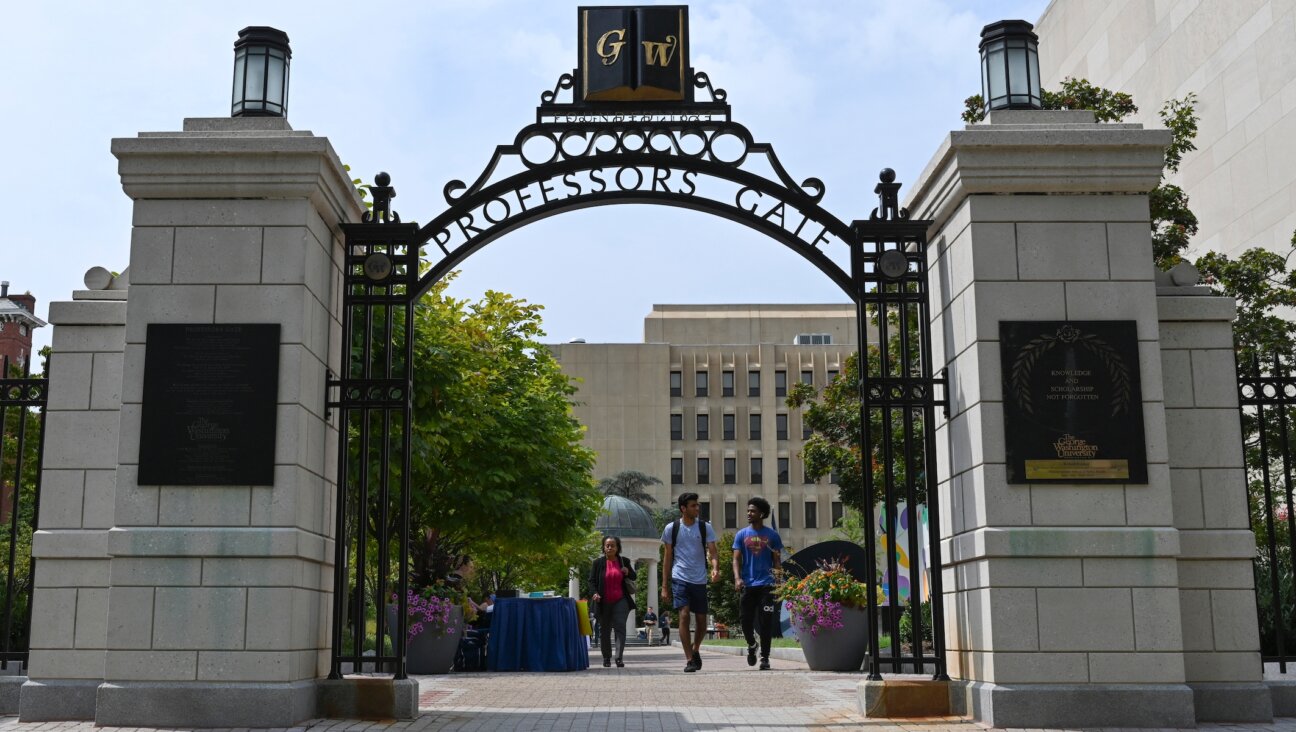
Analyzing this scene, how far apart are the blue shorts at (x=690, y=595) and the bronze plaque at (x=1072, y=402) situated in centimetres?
579

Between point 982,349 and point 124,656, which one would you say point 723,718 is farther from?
point 124,656

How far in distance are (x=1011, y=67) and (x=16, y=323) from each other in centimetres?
5987

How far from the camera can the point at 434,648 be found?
15.6m

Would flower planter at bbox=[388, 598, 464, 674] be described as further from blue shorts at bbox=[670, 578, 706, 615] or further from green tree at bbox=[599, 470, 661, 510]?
green tree at bbox=[599, 470, 661, 510]

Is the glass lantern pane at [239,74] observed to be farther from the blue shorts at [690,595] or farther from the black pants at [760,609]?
the black pants at [760,609]

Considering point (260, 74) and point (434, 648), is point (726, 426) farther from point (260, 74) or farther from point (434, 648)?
point (260, 74)

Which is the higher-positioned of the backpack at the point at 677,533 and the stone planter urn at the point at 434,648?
the backpack at the point at 677,533

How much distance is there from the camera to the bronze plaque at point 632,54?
9.77 m

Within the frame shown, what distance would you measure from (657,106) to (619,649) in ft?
31.7

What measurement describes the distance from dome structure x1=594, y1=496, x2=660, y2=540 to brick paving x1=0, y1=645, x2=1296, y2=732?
39.6m

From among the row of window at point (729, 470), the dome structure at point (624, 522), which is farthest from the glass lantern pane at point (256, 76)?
the row of window at point (729, 470)

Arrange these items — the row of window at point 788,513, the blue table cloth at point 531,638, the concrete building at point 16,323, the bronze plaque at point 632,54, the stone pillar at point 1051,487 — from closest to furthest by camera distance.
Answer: the stone pillar at point 1051,487 → the bronze plaque at point 632,54 → the blue table cloth at point 531,638 → the concrete building at point 16,323 → the row of window at point 788,513

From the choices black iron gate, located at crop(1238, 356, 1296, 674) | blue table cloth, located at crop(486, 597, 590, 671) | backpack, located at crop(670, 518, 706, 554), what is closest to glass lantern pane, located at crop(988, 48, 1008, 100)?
black iron gate, located at crop(1238, 356, 1296, 674)

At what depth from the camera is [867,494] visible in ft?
30.1
